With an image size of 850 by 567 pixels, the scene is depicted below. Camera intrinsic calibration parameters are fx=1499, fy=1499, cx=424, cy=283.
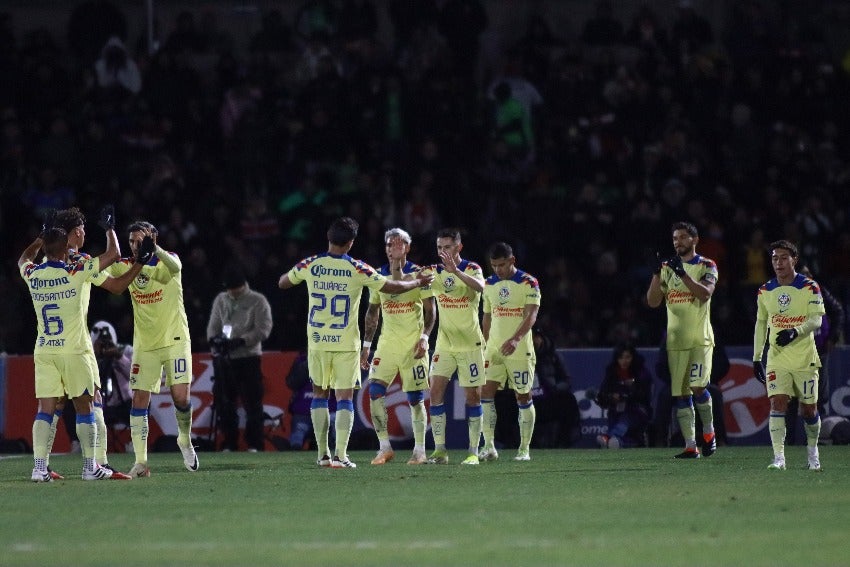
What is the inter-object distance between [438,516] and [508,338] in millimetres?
6450

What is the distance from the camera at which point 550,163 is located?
25.1 metres

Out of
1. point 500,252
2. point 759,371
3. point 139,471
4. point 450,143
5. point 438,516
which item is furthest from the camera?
point 450,143

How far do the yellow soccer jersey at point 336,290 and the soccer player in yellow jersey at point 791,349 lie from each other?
4.02 metres

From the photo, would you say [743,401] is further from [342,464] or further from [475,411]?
[342,464]

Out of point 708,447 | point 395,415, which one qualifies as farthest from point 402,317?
point 395,415

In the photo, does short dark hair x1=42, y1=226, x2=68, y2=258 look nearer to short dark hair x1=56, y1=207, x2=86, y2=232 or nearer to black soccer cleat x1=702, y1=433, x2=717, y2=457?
short dark hair x1=56, y1=207, x2=86, y2=232

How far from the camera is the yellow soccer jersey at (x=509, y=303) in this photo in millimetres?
17016

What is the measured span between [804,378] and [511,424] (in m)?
6.19

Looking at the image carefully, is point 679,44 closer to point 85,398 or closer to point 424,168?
point 424,168

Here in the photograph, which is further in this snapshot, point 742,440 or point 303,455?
point 742,440

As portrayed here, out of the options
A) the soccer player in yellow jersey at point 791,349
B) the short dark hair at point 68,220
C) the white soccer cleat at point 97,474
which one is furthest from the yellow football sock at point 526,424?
the short dark hair at point 68,220

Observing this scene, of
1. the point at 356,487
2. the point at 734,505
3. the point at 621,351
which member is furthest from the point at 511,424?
the point at 734,505

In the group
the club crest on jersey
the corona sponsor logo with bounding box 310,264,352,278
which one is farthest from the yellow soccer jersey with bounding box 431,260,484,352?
the club crest on jersey

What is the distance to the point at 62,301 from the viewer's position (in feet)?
45.8
